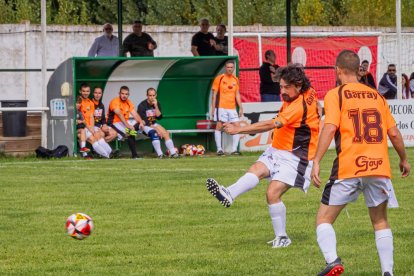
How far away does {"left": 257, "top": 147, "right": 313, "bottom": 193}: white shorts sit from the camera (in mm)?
11578

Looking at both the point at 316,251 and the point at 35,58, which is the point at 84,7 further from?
the point at 316,251

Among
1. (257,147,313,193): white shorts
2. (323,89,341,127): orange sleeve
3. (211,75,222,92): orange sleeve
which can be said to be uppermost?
(211,75,222,92): orange sleeve

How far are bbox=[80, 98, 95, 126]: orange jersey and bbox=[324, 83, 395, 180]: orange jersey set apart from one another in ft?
51.6

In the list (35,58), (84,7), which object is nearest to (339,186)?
(35,58)

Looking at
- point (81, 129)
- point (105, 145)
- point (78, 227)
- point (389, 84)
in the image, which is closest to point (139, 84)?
point (105, 145)

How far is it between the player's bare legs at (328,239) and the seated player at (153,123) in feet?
51.5

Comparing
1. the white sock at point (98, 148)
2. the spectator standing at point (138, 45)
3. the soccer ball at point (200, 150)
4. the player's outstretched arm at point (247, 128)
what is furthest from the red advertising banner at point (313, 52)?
the player's outstretched arm at point (247, 128)

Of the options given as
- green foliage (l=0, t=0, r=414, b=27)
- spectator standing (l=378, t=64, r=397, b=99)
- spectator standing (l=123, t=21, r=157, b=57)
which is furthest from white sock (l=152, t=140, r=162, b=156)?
green foliage (l=0, t=0, r=414, b=27)

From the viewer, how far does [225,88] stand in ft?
83.3

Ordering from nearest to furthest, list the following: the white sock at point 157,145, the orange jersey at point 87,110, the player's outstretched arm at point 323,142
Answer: the player's outstretched arm at point 323,142, the orange jersey at point 87,110, the white sock at point 157,145

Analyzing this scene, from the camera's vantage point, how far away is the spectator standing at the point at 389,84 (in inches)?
1185

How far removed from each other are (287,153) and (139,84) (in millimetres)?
14604

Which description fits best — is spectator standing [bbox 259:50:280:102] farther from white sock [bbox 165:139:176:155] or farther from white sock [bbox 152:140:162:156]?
white sock [bbox 152:140:162:156]

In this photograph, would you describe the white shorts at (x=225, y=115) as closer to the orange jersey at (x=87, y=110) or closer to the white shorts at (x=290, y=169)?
the orange jersey at (x=87, y=110)
